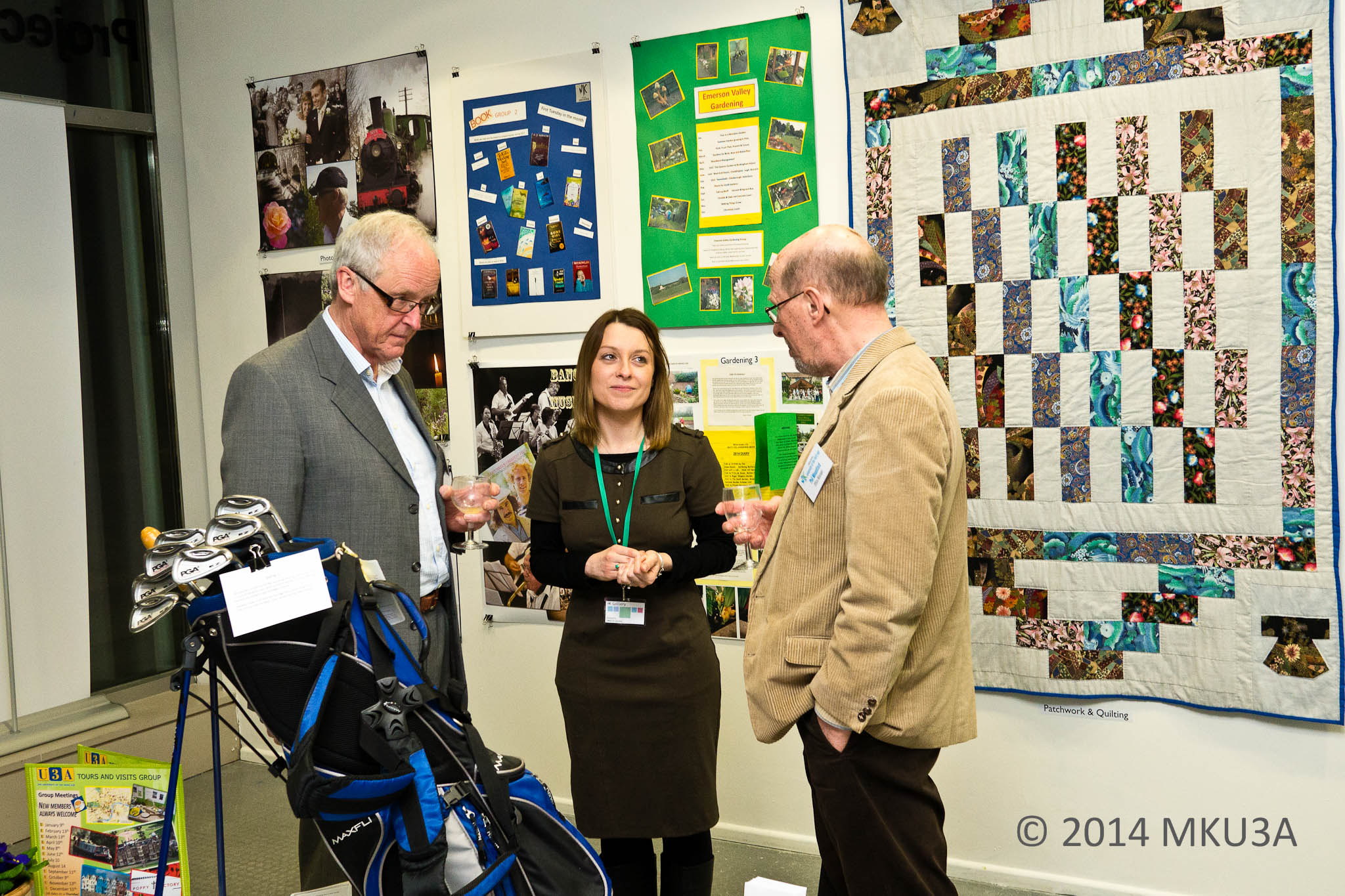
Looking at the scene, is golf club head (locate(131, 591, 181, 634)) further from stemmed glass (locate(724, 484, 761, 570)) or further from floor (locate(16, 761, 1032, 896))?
floor (locate(16, 761, 1032, 896))

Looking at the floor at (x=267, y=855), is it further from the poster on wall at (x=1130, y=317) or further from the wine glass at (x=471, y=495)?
the wine glass at (x=471, y=495)

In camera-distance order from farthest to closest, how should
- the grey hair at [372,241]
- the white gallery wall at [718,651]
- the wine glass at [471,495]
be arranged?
the white gallery wall at [718,651] → the wine glass at [471,495] → the grey hair at [372,241]

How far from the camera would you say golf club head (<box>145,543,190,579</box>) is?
154 cm

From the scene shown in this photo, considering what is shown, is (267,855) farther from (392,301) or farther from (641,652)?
(392,301)

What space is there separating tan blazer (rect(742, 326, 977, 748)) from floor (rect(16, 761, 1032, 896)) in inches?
50.9

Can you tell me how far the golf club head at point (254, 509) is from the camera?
1.64m

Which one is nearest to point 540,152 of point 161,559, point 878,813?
point 161,559

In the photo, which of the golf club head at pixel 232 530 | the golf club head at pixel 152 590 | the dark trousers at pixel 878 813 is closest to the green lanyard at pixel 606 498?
the dark trousers at pixel 878 813

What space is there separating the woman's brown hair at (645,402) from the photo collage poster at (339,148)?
4.36 ft

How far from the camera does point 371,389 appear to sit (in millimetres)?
2121

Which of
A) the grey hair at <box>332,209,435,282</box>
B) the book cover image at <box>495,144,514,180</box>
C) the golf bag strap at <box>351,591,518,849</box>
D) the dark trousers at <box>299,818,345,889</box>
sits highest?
the book cover image at <box>495,144,514,180</box>

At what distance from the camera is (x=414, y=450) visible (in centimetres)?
218

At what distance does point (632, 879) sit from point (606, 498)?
0.95 m

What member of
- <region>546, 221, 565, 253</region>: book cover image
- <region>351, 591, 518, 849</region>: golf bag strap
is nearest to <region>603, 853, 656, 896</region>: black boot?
<region>351, 591, 518, 849</region>: golf bag strap
